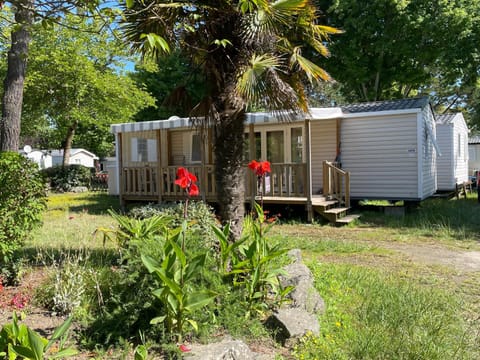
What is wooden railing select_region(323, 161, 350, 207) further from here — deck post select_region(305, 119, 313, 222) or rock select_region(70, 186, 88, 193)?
rock select_region(70, 186, 88, 193)

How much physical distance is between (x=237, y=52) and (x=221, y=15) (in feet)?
1.63

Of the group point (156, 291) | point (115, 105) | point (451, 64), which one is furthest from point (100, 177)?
point (156, 291)

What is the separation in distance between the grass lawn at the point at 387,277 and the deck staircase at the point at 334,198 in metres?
0.44

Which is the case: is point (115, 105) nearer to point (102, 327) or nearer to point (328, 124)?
point (328, 124)

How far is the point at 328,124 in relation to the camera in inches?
500

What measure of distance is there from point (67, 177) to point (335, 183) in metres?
15.3

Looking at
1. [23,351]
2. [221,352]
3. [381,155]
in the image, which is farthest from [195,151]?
[23,351]

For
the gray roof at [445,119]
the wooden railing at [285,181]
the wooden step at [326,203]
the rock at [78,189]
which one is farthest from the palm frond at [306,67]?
the rock at [78,189]

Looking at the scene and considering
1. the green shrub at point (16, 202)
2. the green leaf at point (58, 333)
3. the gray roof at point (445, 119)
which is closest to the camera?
the green leaf at point (58, 333)

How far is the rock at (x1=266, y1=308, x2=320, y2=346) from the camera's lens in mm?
3461

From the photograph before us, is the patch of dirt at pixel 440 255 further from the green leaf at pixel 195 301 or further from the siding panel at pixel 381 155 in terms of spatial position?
the green leaf at pixel 195 301

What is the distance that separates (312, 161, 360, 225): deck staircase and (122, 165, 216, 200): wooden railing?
10.3 feet

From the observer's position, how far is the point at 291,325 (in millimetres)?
3510

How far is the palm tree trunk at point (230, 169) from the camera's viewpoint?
5.09 m
